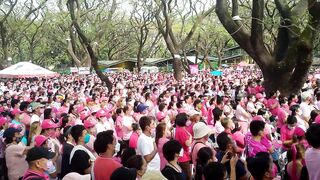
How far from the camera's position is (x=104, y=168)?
466 centimetres

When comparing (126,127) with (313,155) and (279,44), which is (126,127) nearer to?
(313,155)

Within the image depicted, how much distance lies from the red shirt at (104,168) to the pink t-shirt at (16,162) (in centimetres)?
200

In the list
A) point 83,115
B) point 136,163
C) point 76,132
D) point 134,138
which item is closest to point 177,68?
point 83,115

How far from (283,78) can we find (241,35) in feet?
6.08

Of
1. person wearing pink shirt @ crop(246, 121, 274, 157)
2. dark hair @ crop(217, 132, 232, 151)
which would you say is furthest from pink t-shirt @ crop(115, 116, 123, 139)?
dark hair @ crop(217, 132, 232, 151)

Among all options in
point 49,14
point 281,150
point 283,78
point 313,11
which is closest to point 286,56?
point 283,78

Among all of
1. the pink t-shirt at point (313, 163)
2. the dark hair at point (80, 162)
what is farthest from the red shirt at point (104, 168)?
the pink t-shirt at point (313, 163)

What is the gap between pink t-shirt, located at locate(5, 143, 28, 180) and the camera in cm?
629

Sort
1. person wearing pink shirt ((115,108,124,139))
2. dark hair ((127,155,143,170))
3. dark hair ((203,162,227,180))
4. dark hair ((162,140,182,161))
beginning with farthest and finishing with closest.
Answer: person wearing pink shirt ((115,108,124,139)) → dark hair ((162,140,182,161)) → dark hair ((127,155,143,170)) → dark hair ((203,162,227,180))

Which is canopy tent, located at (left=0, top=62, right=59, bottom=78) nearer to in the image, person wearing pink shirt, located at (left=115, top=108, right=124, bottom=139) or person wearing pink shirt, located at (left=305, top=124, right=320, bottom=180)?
person wearing pink shirt, located at (left=115, top=108, right=124, bottom=139)

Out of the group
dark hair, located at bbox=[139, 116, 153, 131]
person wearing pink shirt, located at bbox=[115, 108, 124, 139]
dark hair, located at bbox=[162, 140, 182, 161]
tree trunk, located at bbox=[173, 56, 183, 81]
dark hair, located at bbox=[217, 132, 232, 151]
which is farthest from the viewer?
tree trunk, located at bbox=[173, 56, 183, 81]

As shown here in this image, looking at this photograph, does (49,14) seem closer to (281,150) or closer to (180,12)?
(180,12)

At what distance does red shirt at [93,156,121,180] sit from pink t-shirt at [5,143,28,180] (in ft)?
6.57

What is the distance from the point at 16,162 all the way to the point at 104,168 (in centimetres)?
221
